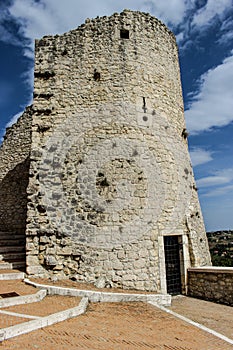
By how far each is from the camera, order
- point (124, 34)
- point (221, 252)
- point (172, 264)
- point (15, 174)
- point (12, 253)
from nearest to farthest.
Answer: point (172, 264), point (12, 253), point (124, 34), point (15, 174), point (221, 252)

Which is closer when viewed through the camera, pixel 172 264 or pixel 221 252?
pixel 172 264

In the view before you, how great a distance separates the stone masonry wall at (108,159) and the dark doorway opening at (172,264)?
1.53ft

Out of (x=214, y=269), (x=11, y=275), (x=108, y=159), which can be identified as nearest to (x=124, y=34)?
(x=108, y=159)

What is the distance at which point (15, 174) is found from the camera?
15.7 meters

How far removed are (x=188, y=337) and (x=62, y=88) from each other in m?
8.77

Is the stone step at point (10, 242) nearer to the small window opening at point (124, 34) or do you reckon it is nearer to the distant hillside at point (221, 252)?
the small window opening at point (124, 34)

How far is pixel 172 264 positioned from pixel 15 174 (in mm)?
10772

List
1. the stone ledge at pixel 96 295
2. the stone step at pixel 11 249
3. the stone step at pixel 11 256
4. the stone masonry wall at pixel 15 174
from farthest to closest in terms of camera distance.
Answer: the stone masonry wall at pixel 15 174 < the stone step at pixel 11 249 < the stone step at pixel 11 256 < the stone ledge at pixel 96 295

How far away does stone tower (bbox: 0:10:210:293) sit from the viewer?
27.6 feet

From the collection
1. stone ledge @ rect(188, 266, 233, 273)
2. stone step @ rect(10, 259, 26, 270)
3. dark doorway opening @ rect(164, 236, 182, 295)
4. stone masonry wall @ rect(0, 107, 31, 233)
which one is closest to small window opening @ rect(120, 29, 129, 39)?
dark doorway opening @ rect(164, 236, 182, 295)

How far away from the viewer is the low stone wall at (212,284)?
8266 millimetres

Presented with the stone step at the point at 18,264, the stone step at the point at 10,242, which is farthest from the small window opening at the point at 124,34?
the stone step at the point at 10,242

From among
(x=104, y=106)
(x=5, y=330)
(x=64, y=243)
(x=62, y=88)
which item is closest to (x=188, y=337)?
(x=5, y=330)

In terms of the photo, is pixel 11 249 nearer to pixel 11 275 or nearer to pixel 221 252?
pixel 11 275
